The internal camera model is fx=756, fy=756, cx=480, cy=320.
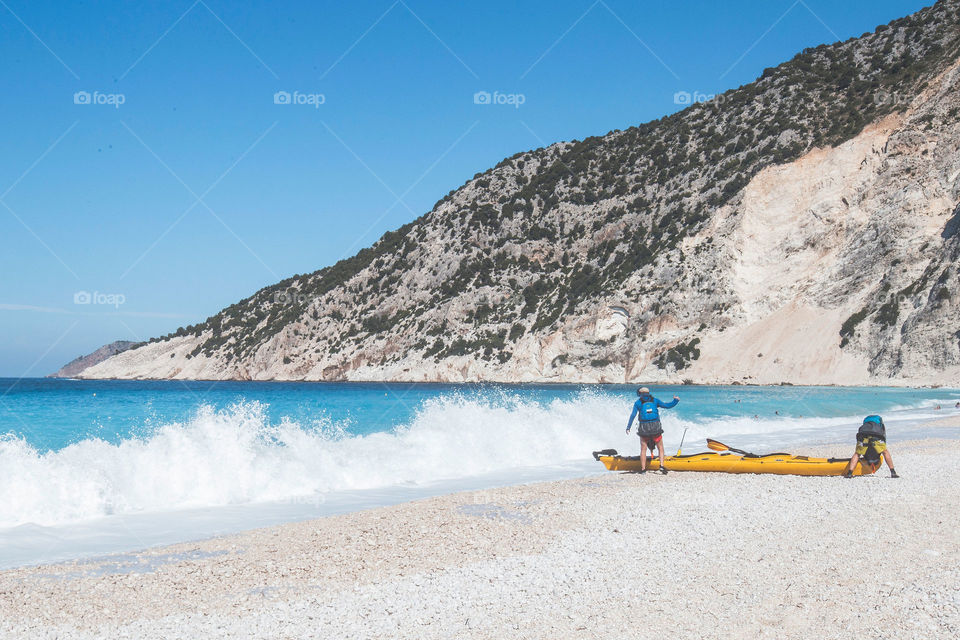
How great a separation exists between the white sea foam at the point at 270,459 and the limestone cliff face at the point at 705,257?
3612 cm

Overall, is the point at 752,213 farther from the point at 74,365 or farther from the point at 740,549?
the point at 74,365

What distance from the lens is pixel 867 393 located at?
4238 cm

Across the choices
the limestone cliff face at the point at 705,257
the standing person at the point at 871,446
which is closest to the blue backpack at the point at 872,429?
the standing person at the point at 871,446

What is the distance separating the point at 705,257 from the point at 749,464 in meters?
54.2

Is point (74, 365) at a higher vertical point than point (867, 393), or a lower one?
higher

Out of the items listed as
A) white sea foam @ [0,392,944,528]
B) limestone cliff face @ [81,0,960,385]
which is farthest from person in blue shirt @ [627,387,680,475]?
limestone cliff face @ [81,0,960,385]

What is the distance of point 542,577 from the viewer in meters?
6.68

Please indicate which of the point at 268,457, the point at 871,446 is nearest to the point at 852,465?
the point at 871,446

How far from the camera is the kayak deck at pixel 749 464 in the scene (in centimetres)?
1285

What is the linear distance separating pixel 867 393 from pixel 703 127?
4636 cm

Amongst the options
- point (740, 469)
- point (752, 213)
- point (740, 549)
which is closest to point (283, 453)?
point (740, 469)

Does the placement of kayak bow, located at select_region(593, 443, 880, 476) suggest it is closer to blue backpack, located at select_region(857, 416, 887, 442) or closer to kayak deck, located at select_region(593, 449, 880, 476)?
kayak deck, located at select_region(593, 449, 880, 476)

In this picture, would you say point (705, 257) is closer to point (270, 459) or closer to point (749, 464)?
point (749, 464)

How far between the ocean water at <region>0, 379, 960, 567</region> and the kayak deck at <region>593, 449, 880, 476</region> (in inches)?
42.1
